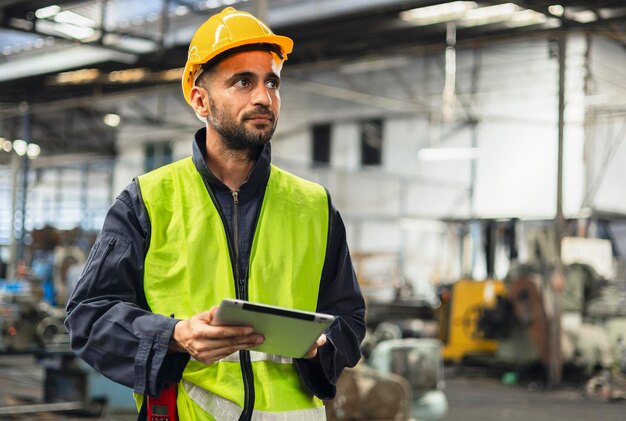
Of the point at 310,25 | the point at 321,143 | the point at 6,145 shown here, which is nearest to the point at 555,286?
the point at 310,25

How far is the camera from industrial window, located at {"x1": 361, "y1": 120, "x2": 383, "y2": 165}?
24984 millimetres

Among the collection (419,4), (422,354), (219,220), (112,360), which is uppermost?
(419,4)

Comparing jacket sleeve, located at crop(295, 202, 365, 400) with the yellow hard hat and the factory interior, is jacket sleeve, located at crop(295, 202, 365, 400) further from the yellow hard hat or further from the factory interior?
the factory interior

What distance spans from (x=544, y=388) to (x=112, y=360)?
1058 centimetres

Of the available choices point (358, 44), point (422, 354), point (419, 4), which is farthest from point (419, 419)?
point (358, 44)

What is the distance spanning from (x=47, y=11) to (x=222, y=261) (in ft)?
33.9

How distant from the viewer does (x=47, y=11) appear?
11.3 metres

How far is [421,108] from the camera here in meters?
22.2

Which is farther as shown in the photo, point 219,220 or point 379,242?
point 379,242

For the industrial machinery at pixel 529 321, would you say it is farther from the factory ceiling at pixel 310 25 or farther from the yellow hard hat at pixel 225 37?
the yellow hard hat at pixel 225 37

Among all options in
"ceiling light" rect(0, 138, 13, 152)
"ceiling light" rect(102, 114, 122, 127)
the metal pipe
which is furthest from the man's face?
"ceiling light" rect(102, 114, 122, 127)

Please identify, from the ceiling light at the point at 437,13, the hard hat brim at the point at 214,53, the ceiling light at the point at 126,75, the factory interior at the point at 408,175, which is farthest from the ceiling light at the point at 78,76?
the hard hat brim at the point at 214,53

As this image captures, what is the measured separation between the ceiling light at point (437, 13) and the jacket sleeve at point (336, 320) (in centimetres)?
898

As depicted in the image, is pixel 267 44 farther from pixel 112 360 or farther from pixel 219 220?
pixel 112 360
